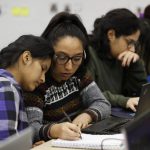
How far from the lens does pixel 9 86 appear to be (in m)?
1.46

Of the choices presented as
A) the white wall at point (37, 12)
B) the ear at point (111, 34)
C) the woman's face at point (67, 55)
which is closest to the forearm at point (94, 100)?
the woman's face at point (67, 55)

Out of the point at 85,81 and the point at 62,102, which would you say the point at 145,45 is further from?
the point at 62,102

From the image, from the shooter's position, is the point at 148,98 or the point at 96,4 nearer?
the point at 148,98

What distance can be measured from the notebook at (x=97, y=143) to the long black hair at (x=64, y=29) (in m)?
0.55

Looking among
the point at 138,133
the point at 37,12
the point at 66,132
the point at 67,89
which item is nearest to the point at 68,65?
the point at 67,89

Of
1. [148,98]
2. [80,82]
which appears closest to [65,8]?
[80,82]

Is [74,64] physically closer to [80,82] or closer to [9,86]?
[80,82]

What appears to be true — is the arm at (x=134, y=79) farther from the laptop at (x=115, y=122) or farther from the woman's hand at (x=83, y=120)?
the woman's hand at (x=83, y=120)

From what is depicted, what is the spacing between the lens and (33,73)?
1.65 meters

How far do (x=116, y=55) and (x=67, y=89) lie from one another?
2.05ft

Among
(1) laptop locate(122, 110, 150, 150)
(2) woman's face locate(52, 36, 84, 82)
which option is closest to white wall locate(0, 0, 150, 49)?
(2) woman's face locate(52, 36, 84, 82)

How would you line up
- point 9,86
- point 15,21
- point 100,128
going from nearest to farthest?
point 9,86
point 100,128
point 15,21

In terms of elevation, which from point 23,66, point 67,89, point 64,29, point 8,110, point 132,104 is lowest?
point 132,104

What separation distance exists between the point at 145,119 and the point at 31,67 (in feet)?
2.88
